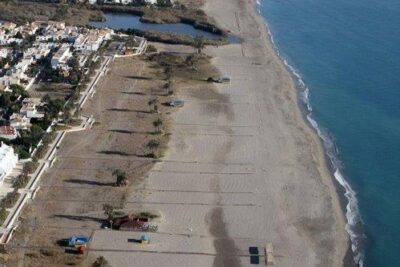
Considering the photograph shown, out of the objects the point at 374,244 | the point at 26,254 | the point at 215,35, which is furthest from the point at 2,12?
the point at 374,244

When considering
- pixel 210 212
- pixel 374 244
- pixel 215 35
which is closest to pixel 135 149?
pixel 210 212

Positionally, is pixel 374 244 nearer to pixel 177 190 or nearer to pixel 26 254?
pixel 177 190

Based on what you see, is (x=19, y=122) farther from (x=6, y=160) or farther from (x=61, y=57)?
(x=61, y=57)

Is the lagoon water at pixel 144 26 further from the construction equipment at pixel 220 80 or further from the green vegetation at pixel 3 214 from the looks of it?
the green vegetation at pixel 3 214

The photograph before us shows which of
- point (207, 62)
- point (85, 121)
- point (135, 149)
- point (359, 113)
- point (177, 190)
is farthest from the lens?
point (207, 62)

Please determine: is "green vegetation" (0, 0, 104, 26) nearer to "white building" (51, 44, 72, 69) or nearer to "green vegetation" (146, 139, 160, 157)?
"white building" (51, 44, 72, 69)

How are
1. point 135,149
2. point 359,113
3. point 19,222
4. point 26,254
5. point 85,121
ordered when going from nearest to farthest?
point 26,254, point 19,222, point 135,149, point 85,121, point 359,113

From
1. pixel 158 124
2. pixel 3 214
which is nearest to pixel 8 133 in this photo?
pixel 3 214

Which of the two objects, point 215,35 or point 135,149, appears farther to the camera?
point 215,35
